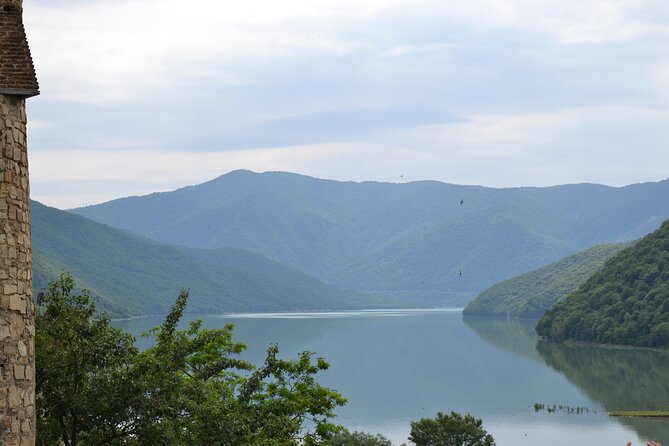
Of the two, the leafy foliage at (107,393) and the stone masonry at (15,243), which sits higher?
the stone masonry at (15,243)

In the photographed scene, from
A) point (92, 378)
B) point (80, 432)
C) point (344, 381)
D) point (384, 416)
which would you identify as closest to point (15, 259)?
point (92, 378)

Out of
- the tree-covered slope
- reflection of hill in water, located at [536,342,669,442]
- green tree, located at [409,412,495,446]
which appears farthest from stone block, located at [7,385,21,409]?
the tree-covered slope

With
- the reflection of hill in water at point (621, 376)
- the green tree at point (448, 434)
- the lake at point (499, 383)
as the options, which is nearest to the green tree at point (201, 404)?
the green tree at point (448, 434)

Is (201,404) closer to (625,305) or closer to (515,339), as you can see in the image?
(625,305)

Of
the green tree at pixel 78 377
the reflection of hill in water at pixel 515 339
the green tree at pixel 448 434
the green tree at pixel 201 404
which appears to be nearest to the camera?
the green tree at pixel 78 377

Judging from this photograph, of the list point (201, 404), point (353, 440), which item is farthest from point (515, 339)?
point (201, 404)

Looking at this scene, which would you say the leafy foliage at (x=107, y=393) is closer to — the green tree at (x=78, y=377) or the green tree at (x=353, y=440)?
the green tree at (x=78, y=377)

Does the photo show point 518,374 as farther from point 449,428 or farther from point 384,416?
point 449,428
